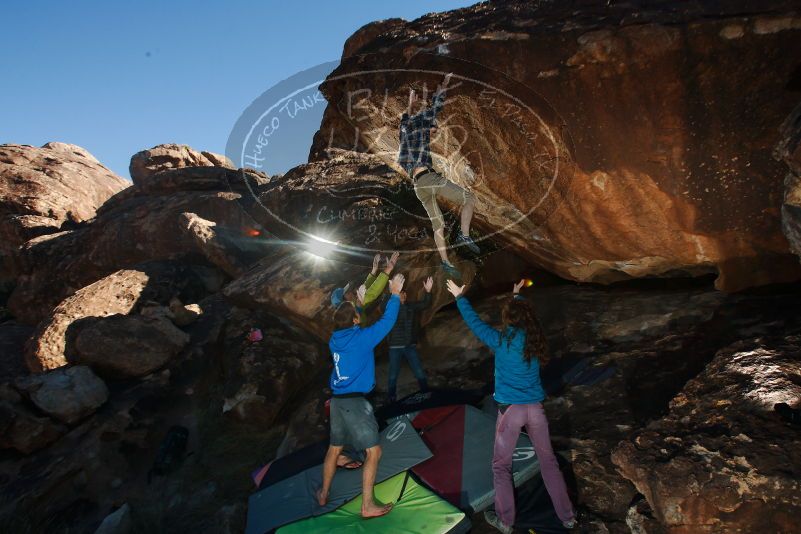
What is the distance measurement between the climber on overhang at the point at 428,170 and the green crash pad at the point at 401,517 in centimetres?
279

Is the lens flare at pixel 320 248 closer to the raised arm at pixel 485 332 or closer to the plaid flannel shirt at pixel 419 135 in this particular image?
the plaid flannel shirt at pixel 419 135

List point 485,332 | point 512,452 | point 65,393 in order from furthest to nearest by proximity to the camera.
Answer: point 65,393 < point 485,332 < point 512,452

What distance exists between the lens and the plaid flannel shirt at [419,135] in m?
5.75

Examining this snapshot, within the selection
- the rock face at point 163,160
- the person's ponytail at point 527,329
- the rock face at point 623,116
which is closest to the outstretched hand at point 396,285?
the person's ponytail at point 527,329

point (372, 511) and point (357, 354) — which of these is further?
point (357, 354)

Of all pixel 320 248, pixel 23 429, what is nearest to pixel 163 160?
pixel 320 248

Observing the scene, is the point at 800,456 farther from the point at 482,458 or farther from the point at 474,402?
the point at 474,402

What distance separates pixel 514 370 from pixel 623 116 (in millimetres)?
3647

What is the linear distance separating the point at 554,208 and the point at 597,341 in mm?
2303

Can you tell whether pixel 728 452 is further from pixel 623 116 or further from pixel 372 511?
pixel 623 116

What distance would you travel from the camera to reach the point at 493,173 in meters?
Result: 6.31

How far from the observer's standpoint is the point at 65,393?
23.8 feet

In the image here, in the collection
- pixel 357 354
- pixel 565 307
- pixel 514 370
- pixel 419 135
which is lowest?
pixel 565 307

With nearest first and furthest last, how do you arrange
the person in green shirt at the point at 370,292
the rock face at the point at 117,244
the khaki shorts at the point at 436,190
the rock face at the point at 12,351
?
the person in green shirt at the point at 370,292
the khaki shorts at the point at 436,190
the rock face at the point at 12,351
the rock face at the point at 117,244
